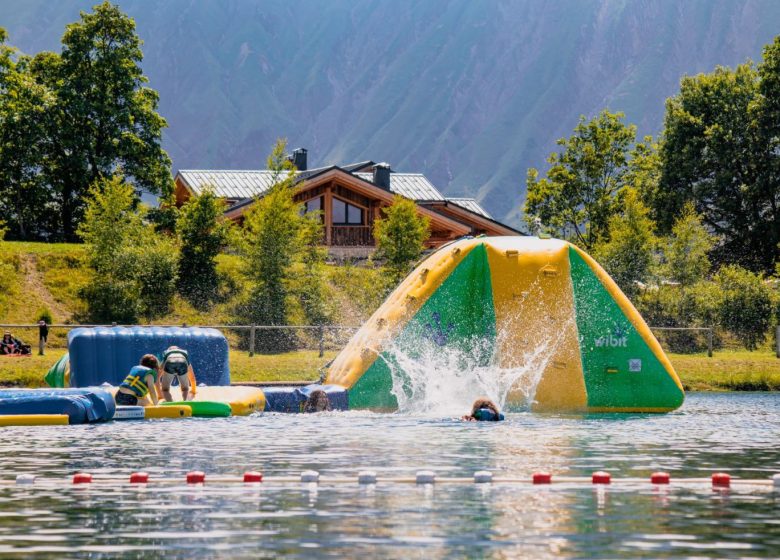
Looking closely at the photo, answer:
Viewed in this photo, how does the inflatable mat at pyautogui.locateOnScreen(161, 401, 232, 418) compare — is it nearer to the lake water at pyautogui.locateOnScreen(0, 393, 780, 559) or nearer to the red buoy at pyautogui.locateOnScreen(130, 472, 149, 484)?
the lake water at pyautogui.locateOnScreen(0, 393, 780, 559)

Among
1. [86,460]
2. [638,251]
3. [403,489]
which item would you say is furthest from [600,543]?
[638,251]

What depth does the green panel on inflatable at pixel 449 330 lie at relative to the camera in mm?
32656

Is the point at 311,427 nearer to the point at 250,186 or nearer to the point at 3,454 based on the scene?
the point at 3,454

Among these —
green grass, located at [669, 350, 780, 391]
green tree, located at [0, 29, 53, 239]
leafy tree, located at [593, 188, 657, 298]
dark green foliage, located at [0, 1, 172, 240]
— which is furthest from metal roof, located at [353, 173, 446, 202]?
green grass, located at [669, 350, 780, 391]

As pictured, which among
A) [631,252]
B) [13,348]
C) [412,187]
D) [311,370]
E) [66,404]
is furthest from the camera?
[412,187]

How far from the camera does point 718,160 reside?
257 feet

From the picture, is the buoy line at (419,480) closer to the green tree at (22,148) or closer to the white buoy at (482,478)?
the white buoy at (482,478)

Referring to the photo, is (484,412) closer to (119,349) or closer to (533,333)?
(533,333)

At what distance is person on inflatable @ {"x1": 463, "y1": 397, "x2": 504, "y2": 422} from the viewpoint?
29.8 meters

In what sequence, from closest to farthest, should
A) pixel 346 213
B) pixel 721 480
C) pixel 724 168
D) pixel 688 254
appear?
1. pixel 721 480
2. pixel 688 254
3. pixel 724 168
4. pixel 346 213

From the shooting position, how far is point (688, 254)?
2662 inches

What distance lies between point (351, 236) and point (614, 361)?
5124 cm

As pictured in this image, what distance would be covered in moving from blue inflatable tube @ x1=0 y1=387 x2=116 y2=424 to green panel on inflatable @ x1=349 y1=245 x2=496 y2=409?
5.79 m

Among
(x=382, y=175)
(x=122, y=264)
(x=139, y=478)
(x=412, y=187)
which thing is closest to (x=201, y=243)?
(x=122, y=264)
